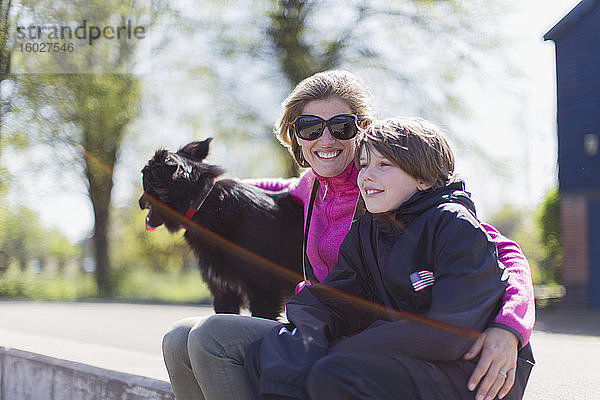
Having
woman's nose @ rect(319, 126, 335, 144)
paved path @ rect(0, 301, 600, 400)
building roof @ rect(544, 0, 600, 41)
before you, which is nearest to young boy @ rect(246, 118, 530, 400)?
woman's nose @ rect(319, 126, 335, 144)

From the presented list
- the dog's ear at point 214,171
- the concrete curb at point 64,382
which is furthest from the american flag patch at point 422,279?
the dog's ear at point 214,171

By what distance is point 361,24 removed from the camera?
14.6 meters

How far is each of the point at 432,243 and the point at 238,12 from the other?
562 inches

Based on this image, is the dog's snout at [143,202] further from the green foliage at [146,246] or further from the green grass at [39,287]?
the green foliage at [146,246]

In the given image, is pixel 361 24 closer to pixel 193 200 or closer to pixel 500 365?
pixel 193 200

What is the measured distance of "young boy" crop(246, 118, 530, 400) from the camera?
1.60 meters

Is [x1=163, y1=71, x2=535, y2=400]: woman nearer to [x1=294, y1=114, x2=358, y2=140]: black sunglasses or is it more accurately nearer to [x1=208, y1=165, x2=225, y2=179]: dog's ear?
[x1=294, y1=114, x2=358, y2=140]: black sunglasses

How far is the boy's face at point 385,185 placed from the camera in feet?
6.25

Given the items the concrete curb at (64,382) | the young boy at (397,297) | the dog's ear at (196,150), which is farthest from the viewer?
the dog's ear at (196,150)

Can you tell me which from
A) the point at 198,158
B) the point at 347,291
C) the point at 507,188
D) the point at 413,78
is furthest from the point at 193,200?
the point at 507,188

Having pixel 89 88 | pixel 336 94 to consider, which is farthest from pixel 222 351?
pixel 89 88

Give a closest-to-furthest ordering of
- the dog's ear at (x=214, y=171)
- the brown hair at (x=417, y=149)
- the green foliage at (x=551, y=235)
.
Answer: the brown hair at (x=417, y=149) → the dog's ear at (x=214, y=171) → the green foliage at (x=551, y=235)

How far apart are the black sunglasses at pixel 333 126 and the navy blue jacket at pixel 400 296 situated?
2.01 feet

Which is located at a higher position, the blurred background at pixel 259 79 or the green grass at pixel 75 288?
the blurred background at pixel 259 79
